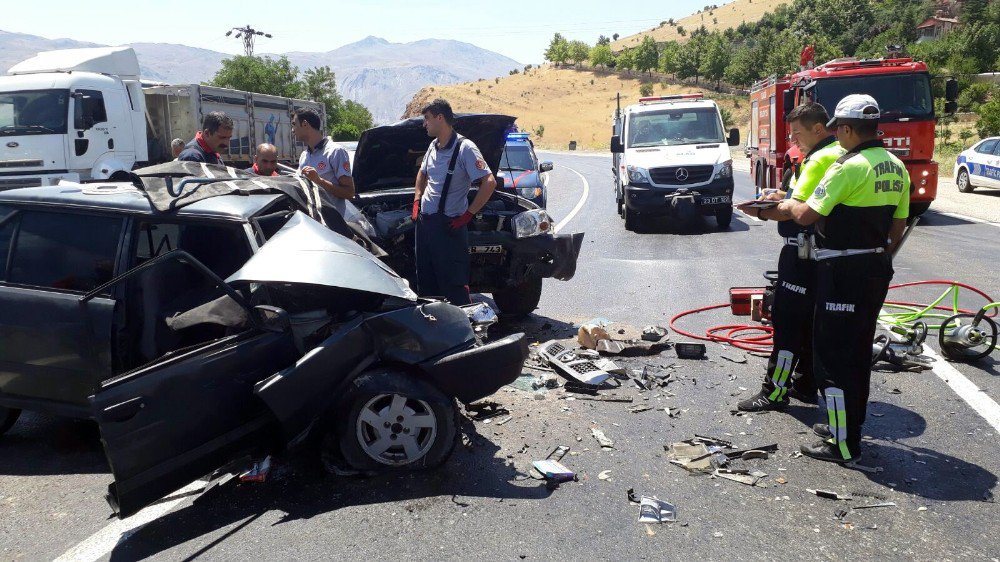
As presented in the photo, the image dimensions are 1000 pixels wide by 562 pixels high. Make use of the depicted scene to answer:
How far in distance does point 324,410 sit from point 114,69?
16.5 metres

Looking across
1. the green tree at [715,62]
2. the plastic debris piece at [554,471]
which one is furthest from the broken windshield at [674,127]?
the green tree at [715,62]

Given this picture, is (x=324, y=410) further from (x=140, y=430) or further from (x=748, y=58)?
(x=748, y=58)

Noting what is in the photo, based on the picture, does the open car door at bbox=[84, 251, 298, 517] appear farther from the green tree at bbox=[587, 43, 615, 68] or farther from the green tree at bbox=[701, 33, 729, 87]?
the green tree at bbox=[587, 43, 615, 68]

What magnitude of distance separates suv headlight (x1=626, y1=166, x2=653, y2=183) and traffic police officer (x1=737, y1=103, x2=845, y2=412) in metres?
9.61

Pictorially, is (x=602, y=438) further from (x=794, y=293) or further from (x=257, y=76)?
(x=257, y=76)

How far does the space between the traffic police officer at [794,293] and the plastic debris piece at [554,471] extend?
153cm

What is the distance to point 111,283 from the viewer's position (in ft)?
12.8

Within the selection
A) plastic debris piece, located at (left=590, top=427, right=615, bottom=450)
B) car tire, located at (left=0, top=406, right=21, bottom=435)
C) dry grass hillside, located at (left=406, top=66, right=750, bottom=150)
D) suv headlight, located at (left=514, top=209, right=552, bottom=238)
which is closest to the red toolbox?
suv headlight, located at (left=514, top=209, right=552, bottom=238)

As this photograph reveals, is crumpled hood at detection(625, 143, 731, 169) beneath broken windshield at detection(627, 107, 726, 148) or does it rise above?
beneath

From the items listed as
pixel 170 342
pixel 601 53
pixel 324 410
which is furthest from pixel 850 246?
pixel 601 53

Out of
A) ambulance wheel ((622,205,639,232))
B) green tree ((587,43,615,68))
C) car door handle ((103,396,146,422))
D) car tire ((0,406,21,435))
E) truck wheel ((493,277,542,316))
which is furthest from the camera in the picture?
green tree ((587,43,615,68))

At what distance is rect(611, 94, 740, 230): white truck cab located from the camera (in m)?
14.7

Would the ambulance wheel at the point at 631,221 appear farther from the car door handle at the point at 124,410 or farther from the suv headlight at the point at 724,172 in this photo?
the car door handle at the point at 124,410

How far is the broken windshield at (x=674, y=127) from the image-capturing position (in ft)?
51.9
